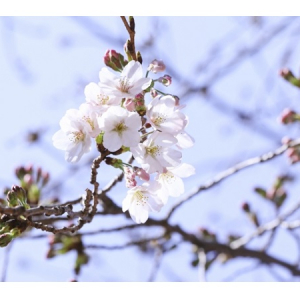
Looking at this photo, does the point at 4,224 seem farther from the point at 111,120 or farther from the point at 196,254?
the point at 196,254

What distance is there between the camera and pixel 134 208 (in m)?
1.59

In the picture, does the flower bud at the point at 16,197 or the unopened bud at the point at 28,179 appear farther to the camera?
the unopened bud at the point at 28,179

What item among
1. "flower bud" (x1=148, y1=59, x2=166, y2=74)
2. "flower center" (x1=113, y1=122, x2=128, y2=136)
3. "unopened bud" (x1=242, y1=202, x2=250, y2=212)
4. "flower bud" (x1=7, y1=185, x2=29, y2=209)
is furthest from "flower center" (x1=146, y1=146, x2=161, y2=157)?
"unopened bud" (x1=242, y1=202, x2=250, y2=212)

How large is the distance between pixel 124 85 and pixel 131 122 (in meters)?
0.11

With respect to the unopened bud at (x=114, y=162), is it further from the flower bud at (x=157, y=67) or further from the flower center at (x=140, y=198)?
the flower bud at (x=157, y=67)

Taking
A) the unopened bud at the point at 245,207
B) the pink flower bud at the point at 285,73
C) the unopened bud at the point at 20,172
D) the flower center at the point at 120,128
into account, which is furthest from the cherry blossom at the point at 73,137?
the unopened bud at the point at 245,207

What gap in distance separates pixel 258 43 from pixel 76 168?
5.67ft

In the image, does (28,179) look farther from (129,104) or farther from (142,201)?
(129,104)

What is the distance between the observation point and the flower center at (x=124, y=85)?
1363mm

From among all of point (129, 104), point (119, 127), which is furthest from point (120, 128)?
point (129, 104)

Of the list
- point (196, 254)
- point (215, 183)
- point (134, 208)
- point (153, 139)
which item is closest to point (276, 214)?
point (196, 254)

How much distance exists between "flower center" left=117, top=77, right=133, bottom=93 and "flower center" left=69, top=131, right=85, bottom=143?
17cm

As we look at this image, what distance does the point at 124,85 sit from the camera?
1373 mm

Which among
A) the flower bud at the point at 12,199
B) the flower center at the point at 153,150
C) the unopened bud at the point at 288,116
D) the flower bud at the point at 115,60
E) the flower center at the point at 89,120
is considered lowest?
→ the flower bud at the point at 12,199
